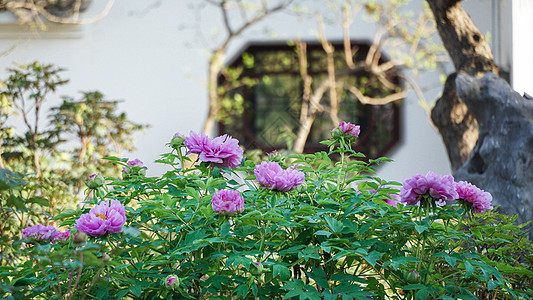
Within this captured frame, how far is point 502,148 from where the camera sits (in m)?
2.88

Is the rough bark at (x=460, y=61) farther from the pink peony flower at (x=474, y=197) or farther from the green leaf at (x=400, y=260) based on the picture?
the green leaf at (x=400, y=260)

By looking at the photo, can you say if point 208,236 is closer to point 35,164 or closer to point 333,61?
point 35,164

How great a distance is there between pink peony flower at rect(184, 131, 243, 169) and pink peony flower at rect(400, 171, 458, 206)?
1.48 ft

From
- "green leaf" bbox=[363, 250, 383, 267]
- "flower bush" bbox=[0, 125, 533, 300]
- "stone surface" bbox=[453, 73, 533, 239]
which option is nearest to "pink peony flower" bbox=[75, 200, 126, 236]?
"flower bush" bbox=[0, 125, 533, 300]

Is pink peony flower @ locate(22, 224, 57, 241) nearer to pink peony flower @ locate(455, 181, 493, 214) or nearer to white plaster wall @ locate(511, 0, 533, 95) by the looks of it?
pink peony flower @ locate(455, 181, 493, 214)

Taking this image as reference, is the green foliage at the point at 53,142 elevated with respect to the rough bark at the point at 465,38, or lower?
lower

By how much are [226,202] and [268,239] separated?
0.77 feet

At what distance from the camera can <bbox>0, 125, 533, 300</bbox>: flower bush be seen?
1.37 meters

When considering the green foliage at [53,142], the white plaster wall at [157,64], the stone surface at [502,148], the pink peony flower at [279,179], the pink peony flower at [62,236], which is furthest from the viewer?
the white plaster wall at [157,64]

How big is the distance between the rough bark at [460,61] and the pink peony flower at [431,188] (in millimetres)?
2086

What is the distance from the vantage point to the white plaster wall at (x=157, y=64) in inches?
246

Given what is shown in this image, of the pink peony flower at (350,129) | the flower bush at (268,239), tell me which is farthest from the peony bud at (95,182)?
the pink peony flower at (350,129)

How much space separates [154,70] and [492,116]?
4.08m

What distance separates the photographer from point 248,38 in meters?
6.41
